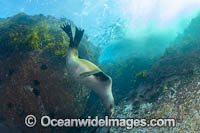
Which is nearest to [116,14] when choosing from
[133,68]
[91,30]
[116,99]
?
[91,30]

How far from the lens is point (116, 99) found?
6223mm

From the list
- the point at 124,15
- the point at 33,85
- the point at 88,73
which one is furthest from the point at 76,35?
the point at 124,15

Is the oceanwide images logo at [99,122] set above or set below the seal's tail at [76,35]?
below

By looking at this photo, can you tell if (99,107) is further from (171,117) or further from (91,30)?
(91,30)

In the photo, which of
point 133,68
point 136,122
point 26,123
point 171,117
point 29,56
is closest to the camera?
point 171,117

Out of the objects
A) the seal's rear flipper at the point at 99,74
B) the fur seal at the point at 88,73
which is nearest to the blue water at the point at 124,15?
the fur seal at the point at 88,73

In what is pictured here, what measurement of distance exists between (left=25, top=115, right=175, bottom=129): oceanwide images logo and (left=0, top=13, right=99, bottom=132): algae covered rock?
0.61 feet

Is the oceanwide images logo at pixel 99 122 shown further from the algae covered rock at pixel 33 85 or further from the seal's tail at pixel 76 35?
the seal's tail at pixel 76 35

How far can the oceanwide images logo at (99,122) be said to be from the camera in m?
3.87

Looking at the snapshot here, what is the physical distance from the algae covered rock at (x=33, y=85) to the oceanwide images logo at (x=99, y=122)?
7.3 inches

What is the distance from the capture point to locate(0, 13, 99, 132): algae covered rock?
16.1 feet

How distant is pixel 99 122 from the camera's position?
15.9 ft

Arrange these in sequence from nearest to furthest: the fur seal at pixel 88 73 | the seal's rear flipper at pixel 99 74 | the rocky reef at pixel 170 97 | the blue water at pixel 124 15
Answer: the seal's rear flipper at pixel 99 74
the fur seal at pixel 88 73
the rocky reef at pixel 170 97
the blue water at pixel 124 15

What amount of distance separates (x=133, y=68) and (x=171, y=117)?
5.25 metres
